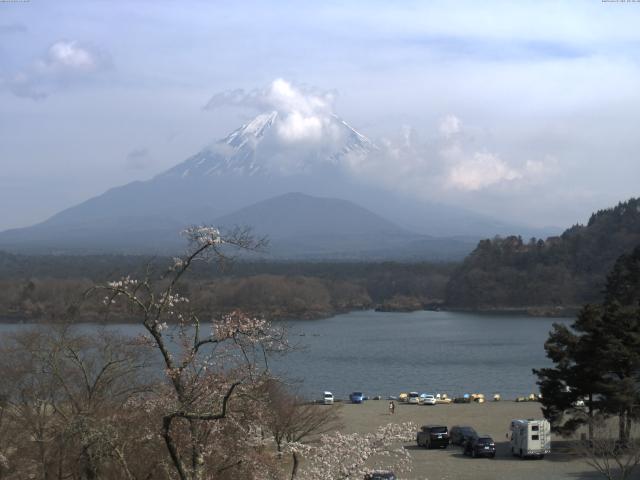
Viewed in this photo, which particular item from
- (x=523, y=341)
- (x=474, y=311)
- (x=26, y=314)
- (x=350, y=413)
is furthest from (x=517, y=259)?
(x=350, y=413)

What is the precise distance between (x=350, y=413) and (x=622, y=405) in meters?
8.37

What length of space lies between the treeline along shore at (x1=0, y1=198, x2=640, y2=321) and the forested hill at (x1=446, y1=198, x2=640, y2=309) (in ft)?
0.26

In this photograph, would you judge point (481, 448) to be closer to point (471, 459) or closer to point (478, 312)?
point (471, 459)

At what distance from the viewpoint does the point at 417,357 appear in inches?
1463

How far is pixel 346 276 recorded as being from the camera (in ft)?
279

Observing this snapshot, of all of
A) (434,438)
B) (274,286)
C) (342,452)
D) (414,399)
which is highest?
(342,452)

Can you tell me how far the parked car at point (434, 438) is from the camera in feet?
55.5

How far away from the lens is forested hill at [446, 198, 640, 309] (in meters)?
67.1

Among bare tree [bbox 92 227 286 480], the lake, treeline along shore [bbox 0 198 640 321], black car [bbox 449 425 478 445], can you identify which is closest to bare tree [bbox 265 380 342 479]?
black car [bbox 449 425 478 445]

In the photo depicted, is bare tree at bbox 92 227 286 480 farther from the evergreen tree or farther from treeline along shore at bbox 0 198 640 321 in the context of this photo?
treeline along shore at bbox 0 198 640 321

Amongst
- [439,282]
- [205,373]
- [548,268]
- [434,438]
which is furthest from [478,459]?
[439,282]

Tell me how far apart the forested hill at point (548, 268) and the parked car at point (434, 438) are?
158 ft

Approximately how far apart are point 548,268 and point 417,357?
3548 cm

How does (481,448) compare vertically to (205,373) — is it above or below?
below
